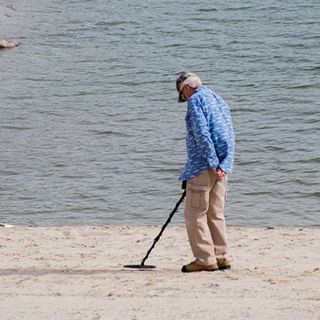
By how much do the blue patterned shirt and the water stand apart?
436cm

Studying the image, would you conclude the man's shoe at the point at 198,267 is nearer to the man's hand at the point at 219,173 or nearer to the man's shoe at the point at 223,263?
the man's shoe at the point at 223,263

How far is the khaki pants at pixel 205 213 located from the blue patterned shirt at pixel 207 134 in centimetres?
10

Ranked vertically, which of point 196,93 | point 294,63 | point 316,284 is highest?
point 196,93

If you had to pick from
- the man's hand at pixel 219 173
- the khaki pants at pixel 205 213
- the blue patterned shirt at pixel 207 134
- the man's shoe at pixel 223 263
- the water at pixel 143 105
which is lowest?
the water at pixel 143 105

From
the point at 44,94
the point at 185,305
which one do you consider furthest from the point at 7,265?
the point at 44,94

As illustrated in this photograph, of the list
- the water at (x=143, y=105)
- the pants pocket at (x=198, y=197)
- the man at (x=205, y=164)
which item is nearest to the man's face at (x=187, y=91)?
the man at (x=205, y=164)

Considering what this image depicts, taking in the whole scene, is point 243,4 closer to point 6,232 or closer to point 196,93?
point 6,232

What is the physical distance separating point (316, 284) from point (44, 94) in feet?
48.5

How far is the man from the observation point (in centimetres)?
870

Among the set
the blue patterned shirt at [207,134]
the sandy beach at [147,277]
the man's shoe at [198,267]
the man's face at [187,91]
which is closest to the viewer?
the sandy beach at [147,277]

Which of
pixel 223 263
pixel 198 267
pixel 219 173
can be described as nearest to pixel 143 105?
pixel 223 263

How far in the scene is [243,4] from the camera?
33.4 meters

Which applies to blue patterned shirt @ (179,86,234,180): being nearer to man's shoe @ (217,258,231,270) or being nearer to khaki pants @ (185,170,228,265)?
khaki pants @ (185,170,228,265)

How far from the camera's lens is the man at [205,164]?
8.70 meters
